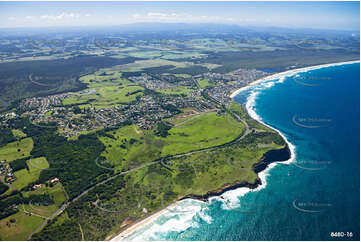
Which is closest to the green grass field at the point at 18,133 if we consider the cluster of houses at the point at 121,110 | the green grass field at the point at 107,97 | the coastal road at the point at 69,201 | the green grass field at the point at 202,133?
the cluster of houses at the point at 121,110

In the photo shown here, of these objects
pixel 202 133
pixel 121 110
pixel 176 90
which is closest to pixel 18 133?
pixel 121 110

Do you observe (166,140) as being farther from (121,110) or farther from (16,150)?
(16,150)

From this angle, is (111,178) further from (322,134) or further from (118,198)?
(322,134)

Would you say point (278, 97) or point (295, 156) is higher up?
point (278, 97)

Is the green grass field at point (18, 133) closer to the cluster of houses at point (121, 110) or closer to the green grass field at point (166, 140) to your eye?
the cluster of houses at point (121, 110)

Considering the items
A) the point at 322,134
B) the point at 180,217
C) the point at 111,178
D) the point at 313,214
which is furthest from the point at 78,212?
the point at 322,134

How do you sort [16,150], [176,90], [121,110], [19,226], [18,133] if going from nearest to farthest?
[19,226] < [16,150] < [18,133] < [121,110] < [176,90]

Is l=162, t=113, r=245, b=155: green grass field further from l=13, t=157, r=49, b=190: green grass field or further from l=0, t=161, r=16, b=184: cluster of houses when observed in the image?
l=0, t=161, r=16, b=184: cluster of houses
